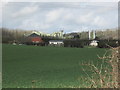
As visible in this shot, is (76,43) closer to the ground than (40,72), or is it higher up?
higher up

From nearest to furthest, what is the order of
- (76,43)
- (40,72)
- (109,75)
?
(109,75)
(40,72)
(76,43)

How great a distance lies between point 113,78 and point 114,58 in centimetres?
34

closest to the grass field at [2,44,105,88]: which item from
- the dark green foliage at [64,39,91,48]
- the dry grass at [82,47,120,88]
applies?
the dry grass at [82,47,120,88]

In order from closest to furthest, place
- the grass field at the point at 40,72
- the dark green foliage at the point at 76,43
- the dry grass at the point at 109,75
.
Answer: the dry grass at the point at 109,75 → the grass field at the point at 40,72 → the dark green foliage at the point at 76,43

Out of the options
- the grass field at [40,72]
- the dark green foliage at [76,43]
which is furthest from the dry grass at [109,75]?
the dark green foliage at [76,43]

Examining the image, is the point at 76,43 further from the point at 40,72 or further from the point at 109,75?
the point at 109,75

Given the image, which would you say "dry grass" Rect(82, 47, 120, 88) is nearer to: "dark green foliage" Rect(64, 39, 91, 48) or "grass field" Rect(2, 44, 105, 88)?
"grass field" Rect(2, 44, 105, 88)

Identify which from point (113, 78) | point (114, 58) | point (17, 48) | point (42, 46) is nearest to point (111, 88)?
point (113, 78)

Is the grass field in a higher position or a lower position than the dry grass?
lower

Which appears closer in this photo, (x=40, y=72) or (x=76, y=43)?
(x=40, y=72)

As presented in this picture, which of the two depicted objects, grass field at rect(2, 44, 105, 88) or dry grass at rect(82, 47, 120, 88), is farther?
grass field at rect(2, 44, 105, 88)

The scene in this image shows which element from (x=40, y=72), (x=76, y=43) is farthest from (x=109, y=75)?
(x=76, y=43)

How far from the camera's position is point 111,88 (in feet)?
13.5

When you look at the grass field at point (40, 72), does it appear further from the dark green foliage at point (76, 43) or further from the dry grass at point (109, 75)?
the dark green foliage at point (76, 43)
